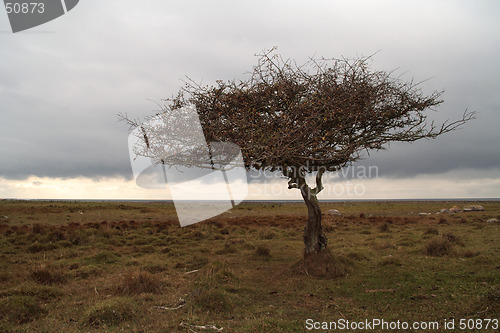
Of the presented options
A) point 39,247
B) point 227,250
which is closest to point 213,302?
point 227,250

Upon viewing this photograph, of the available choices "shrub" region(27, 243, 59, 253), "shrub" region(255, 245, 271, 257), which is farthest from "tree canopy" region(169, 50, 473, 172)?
"shrub" region(27, 243, 59, 253)

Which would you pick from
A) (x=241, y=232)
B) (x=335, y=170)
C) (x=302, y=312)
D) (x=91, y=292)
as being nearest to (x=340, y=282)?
(x=302, y=312)

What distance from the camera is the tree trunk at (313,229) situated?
1282 cm

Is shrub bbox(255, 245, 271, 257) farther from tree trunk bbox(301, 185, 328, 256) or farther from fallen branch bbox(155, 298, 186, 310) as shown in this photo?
fallen branch bbox(155, 298, 186, 310)

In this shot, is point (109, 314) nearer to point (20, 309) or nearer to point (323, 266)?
point (20, 309)

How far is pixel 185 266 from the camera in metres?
14.6

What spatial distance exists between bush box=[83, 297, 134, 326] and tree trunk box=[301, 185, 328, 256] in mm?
7101

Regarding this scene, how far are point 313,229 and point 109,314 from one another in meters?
7.89

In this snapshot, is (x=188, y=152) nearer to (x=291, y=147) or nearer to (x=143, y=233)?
(x=291, y=147)

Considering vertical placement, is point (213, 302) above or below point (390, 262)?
above

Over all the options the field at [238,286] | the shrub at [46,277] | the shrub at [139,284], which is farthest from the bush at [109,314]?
the shrub at [46,277]

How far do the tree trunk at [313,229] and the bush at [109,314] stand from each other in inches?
280

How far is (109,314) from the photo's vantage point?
800 centimetres

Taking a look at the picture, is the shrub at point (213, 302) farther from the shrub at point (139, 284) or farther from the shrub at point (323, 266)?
the shrub at point (323, 266)
